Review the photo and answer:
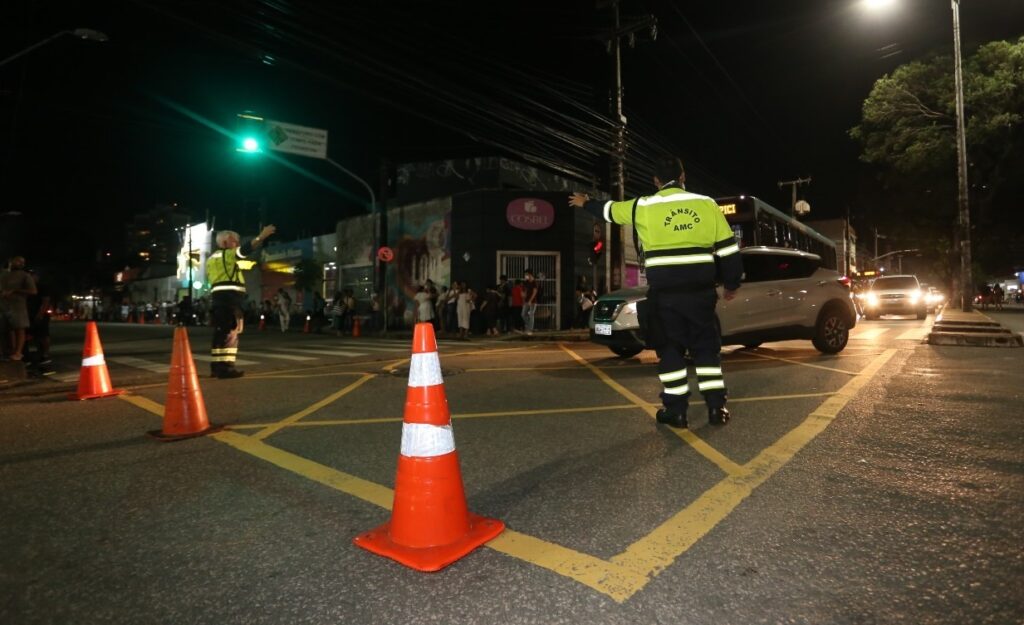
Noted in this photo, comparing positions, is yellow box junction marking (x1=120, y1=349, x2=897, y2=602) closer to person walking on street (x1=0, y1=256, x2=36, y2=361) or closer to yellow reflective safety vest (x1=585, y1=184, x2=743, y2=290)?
yellow reflective safety vest (x1=585, y1=184, x2=743, y2=290)

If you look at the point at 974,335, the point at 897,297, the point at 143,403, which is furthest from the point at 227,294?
the point at 897,297

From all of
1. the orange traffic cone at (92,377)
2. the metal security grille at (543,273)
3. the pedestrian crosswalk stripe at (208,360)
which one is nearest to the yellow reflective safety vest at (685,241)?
the orange traffic cone at (92,377)

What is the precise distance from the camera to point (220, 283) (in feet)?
25.2

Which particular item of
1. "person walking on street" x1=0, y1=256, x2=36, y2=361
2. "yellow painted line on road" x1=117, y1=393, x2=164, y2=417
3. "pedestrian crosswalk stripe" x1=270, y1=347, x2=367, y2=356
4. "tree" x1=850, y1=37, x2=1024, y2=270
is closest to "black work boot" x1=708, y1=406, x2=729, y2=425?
"yellow painted line on road" x1=117, y1=393, x2=164, y2=417

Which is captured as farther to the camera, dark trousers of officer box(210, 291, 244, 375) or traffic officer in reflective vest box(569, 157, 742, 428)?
dark trousers of officer box(210, 291, 244, 375)

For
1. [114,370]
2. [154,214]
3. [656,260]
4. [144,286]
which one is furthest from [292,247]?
[154,214]

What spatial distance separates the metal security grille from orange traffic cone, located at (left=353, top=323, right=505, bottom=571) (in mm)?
18597

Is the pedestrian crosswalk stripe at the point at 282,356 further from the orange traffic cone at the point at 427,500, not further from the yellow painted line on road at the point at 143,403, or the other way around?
the orange traffic cone at the point at 427,500

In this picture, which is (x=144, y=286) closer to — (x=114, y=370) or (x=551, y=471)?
(x=114, y=370)

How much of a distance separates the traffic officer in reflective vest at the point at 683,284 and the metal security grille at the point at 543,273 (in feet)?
54.7

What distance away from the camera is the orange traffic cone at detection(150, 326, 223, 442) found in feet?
14.2

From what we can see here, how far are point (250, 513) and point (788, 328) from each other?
8.16 metres

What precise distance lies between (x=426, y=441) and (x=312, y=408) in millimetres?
3491

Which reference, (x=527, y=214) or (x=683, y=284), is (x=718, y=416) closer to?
(x=683, y=284)
